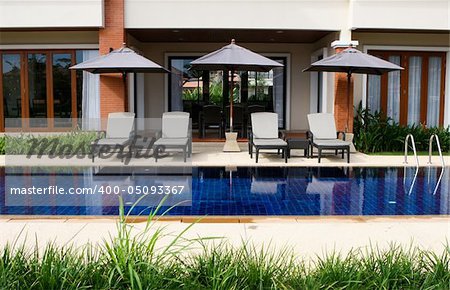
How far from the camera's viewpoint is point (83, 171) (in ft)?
36.1

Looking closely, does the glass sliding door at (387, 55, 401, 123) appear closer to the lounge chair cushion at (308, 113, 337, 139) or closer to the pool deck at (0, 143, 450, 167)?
the pool deck at (0, 143, 450, 167)

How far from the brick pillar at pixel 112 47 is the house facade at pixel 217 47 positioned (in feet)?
0.10

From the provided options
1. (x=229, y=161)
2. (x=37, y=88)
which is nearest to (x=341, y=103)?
(x=229, y=161)

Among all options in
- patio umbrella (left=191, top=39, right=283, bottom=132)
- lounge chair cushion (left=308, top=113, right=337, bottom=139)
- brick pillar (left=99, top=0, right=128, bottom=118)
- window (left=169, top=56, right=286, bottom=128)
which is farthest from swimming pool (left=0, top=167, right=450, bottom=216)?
window (left=169, top=56, right=286, bottom=128)

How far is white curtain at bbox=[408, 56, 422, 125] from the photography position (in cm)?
1622

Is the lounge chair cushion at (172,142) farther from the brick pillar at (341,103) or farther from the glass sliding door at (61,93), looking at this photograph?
the glass sliding door at (61,93)

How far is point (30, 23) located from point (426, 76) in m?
12.6

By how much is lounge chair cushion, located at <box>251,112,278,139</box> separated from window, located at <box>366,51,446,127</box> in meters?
4.54

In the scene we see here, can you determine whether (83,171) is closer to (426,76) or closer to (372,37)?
(372,37)

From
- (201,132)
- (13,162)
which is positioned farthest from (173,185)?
(201,132)

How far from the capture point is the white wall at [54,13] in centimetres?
1412

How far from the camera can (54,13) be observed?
14.2 metres

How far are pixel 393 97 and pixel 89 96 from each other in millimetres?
10169

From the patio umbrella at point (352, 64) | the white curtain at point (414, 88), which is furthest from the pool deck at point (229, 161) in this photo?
the white curtain at point (414, 88)
